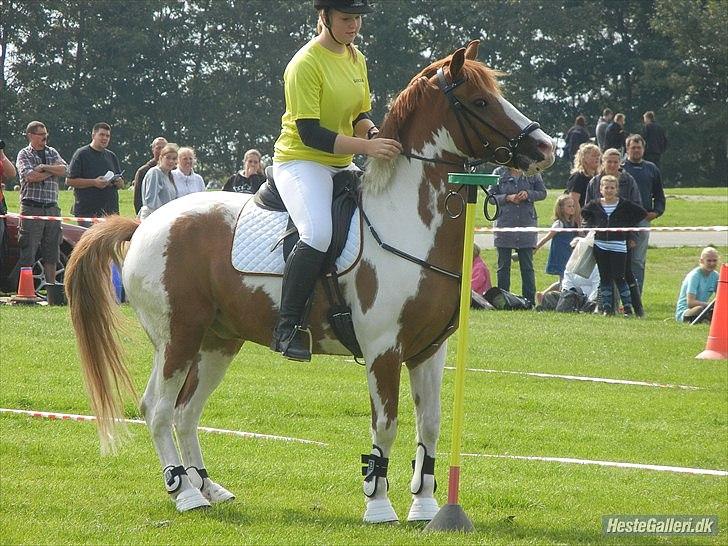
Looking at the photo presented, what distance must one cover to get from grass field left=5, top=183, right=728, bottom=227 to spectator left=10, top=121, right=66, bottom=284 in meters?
11.6

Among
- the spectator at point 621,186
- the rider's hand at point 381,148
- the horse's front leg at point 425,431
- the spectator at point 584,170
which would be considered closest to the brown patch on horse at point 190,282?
the rider's hand at point 381,148

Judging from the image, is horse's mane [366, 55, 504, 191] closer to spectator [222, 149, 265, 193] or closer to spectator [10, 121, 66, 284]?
spectator [222, 149, 265, 193]

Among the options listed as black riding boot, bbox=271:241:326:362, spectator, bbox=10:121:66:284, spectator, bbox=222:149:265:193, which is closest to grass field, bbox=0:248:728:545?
black riding boot, bbox=271:241:326:362

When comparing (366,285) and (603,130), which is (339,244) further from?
(603,130)

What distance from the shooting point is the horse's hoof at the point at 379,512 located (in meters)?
7.53

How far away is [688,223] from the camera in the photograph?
3125cm

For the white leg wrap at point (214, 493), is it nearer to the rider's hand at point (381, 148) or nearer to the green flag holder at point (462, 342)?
the green flag holder at point (462, 342)

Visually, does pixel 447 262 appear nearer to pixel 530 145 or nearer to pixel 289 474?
pixel 530 145

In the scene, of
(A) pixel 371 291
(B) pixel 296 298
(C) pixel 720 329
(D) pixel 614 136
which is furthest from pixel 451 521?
(D) pixel 614 136

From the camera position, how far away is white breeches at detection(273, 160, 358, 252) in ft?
24.6

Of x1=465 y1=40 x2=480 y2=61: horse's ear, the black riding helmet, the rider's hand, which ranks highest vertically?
the black riding helmet

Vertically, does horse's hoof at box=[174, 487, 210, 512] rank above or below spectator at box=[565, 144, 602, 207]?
below

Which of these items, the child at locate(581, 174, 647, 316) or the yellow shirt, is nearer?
the yellow shirt

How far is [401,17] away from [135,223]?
54.1 metres
